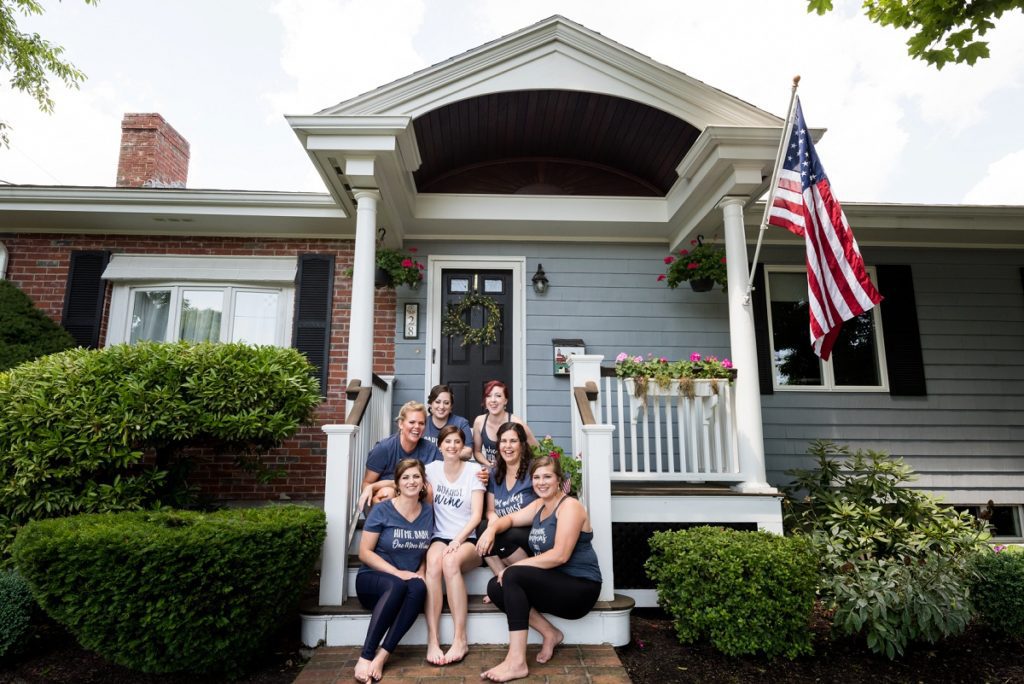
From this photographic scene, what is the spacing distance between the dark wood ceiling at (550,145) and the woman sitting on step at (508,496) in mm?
3054

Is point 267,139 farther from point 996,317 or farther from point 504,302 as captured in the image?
point 996,317

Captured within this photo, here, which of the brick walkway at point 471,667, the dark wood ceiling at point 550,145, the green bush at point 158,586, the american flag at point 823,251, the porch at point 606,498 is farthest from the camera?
the dark wood ceiling at point 550,145

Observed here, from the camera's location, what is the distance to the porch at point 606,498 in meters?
3.32

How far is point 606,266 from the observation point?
6.02 metres

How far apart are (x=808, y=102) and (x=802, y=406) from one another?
2841mm

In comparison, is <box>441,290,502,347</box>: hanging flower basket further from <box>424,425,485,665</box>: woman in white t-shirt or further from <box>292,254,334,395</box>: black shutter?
<box>424,425,485,665</box>: woman in white t-shirt

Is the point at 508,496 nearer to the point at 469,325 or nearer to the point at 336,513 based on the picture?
the point at 336,513

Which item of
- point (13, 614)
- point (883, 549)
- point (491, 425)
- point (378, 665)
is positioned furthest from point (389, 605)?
point (883, 549)

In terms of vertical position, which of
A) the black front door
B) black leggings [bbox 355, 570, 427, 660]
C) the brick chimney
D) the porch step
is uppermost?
the brick chimney

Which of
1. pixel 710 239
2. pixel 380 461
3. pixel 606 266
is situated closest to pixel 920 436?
pixel 710 239

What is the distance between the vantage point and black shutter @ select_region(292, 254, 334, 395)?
18.7ft

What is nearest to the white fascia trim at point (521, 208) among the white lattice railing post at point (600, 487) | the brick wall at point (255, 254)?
the brick wall at point (255, 254)

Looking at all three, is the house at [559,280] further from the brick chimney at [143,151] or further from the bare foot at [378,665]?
the bare foot at [378,665]

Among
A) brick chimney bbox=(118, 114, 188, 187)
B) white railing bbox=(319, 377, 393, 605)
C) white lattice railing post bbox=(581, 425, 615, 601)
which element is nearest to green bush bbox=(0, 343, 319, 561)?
white railing bbox=(319, 377, 393, 605)
